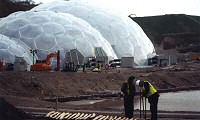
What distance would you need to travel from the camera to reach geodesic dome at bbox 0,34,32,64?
38438mm

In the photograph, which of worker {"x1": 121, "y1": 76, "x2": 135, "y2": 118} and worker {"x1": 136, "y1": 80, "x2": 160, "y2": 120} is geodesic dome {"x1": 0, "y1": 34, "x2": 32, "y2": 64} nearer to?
worker {"x1": 121, "y1": 76, "x2": 135, "y2": 118}

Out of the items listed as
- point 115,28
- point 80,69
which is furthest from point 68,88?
point 115,28

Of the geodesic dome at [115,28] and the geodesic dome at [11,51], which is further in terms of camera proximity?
the geodesic dome at [115,28]

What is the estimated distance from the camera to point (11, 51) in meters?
39.0

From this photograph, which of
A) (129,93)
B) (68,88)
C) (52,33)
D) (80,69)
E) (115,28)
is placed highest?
(115,28)

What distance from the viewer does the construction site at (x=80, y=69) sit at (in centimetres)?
1919

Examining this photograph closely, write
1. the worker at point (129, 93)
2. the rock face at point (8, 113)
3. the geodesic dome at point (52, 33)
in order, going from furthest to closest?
the geodesic dome at point (52, 33) < the worker at point (129, 93) < the rock face at point (8, 113)

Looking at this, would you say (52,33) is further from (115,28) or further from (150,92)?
(150,92)

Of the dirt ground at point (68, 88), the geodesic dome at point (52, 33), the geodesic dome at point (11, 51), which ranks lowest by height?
the dirt ground at point (68, 88)

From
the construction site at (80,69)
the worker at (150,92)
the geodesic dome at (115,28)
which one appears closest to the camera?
the worker at (150,92)

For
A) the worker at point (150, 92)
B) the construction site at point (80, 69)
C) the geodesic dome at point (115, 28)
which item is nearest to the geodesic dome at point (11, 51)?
the construction site at point (80, 69)

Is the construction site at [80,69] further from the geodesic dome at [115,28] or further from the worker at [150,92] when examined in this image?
the worker at [150,92]

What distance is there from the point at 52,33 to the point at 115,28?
11596 mm

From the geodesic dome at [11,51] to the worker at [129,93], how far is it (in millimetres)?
23517
